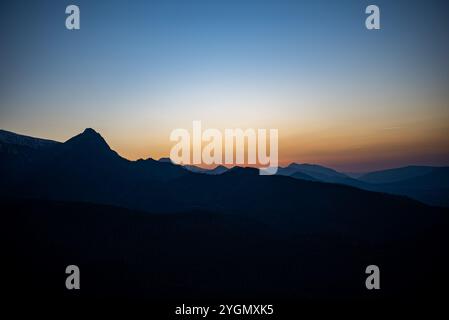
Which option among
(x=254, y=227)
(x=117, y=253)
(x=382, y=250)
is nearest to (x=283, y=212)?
(x=254, y=227)

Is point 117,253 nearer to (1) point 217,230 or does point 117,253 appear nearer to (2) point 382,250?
(1) point 217,230

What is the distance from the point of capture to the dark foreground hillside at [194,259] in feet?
123

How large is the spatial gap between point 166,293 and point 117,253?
12822mm

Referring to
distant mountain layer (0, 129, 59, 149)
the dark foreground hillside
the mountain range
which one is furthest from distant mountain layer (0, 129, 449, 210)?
the dark foreground hillside

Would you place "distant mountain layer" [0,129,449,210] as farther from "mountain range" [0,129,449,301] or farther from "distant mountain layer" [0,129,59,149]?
"mountain range" [0,129,449,301]

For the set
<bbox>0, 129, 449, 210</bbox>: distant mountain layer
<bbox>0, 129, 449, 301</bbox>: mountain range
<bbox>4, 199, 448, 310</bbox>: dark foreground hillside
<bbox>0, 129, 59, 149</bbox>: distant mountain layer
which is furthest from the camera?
<bbox>0, 129, 59, 149</bbox>: distant mountain layer

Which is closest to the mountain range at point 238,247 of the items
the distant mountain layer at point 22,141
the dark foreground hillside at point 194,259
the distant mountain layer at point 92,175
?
the dark foreground hillside at point 194,259

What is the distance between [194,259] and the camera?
47.0 meters

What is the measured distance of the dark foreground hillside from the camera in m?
37.5

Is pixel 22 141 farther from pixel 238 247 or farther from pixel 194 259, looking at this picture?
pixel 238 247

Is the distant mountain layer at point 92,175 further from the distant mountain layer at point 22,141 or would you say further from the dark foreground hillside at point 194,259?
the dark foreground hillside at point 194,259

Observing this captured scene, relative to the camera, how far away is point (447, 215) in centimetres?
8162

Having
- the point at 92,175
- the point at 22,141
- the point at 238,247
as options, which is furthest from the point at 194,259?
the point at 22,141

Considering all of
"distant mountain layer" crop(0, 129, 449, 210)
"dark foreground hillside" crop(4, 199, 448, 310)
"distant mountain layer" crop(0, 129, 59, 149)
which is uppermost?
"distant mountain layer" crop(0, 129, 59, 149)
